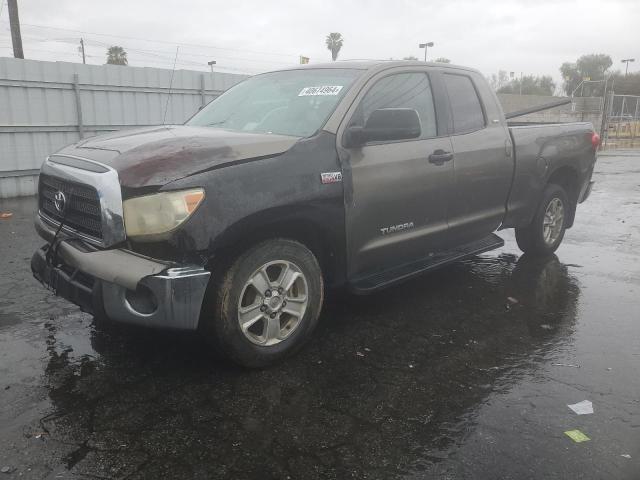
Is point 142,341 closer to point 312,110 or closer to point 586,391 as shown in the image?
point 312,110

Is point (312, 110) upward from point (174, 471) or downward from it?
upward

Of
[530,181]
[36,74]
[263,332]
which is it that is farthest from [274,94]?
[36,74]

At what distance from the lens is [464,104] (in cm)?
475

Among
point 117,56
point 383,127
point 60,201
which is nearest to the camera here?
point 60,201

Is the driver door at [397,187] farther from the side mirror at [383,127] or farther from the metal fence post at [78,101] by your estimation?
the metal fence post at [78,101]

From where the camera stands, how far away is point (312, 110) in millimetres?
3783

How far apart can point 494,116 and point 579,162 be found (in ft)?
5.28

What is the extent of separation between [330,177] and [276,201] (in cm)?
47

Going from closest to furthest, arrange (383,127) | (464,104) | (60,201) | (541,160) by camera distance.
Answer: (60,201)
(383,127)
(464,104)
(541,160)

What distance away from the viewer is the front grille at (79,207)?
10.1 feet

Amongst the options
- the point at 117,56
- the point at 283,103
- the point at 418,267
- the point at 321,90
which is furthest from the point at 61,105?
the point at 117,56

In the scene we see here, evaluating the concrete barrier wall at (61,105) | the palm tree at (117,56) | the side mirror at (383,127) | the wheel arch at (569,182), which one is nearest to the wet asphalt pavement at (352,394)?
the side mirror at (383,127)

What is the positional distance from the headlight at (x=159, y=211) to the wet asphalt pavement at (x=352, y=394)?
93 centimetres

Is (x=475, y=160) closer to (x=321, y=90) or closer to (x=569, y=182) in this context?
(x=321, y=90)
